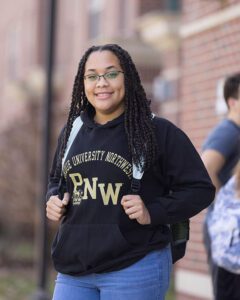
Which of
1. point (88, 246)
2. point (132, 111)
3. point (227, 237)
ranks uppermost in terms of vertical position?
point (132, 111)

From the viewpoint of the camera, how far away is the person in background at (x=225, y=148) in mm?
5492

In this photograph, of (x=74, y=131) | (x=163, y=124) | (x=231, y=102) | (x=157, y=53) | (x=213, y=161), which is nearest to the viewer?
(x=163, y=124)

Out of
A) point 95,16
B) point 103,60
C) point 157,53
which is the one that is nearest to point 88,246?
point 103,60

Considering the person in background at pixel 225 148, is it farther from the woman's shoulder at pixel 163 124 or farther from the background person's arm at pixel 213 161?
the woman's shoulder at pixel 163 124

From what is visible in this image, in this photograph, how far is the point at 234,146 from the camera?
552 centimetres

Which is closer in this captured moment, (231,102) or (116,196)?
(116,196)

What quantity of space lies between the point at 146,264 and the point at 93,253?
231 mm

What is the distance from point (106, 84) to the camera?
4098mm

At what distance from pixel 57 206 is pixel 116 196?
30cm

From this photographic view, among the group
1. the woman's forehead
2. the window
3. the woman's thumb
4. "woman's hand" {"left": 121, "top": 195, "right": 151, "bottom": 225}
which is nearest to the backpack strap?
the woman's thumb

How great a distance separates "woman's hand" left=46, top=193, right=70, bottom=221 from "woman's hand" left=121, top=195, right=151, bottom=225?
0.32 metres

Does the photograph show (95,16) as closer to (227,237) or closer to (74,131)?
(227,237)

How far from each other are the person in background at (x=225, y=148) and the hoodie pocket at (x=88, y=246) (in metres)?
1.60

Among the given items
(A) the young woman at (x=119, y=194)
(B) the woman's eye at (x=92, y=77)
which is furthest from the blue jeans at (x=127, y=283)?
(B) the woman's eye at (x=92, y=77)
